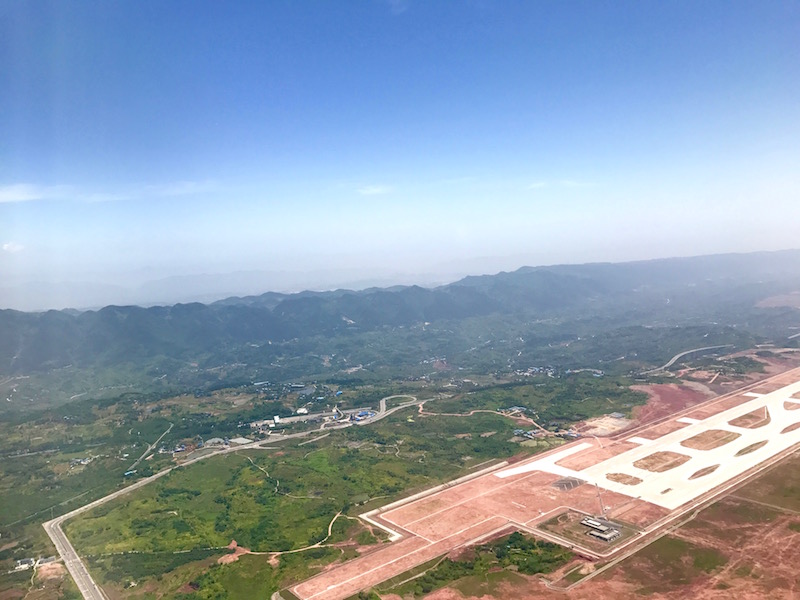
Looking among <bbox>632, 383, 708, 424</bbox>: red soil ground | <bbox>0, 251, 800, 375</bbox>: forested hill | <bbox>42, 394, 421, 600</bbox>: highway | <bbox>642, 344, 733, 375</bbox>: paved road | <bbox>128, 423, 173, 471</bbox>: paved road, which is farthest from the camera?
<bbox>0, 251, 800, 375</bbox>: forested hill

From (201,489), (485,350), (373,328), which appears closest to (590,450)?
(201,489)

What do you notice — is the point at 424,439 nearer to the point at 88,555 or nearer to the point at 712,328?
the point at 88,555

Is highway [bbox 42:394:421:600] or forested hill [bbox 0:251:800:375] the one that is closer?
highway [bbox 42:394:421:600]

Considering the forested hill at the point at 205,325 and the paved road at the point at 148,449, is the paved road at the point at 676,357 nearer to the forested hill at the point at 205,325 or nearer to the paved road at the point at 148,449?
the forested hill at the point at 205,325

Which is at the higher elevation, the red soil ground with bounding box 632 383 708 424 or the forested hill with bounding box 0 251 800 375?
the forested hill with bounding box 0 251 800 375

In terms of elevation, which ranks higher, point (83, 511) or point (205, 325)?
point (205, 325)

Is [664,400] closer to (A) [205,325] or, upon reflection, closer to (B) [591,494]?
(B) [591,494]

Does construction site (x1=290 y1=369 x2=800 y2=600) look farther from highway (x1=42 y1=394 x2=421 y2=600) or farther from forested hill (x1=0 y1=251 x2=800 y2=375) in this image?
forested hill (x1=0 y1=251 x2=800 y2=375)

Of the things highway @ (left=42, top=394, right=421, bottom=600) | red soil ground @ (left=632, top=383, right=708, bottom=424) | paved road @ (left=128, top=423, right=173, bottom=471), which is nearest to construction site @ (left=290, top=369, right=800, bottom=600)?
red soil ground @ (left=632, top=383, right=708, bottom=424)

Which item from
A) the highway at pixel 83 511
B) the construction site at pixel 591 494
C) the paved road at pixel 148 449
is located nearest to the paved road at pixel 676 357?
the construction site at pixel 591 494

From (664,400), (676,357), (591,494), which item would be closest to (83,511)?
(591,494)

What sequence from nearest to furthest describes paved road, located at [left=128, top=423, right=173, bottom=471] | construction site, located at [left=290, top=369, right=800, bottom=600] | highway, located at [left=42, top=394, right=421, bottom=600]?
highway, located at [left=42, top=394, right=421, bottom=600]
construction site, located at [left=290, top=369, right=800, bottom=600]
paved road, located at [left=128, top=423, right=173, bottom=471]
